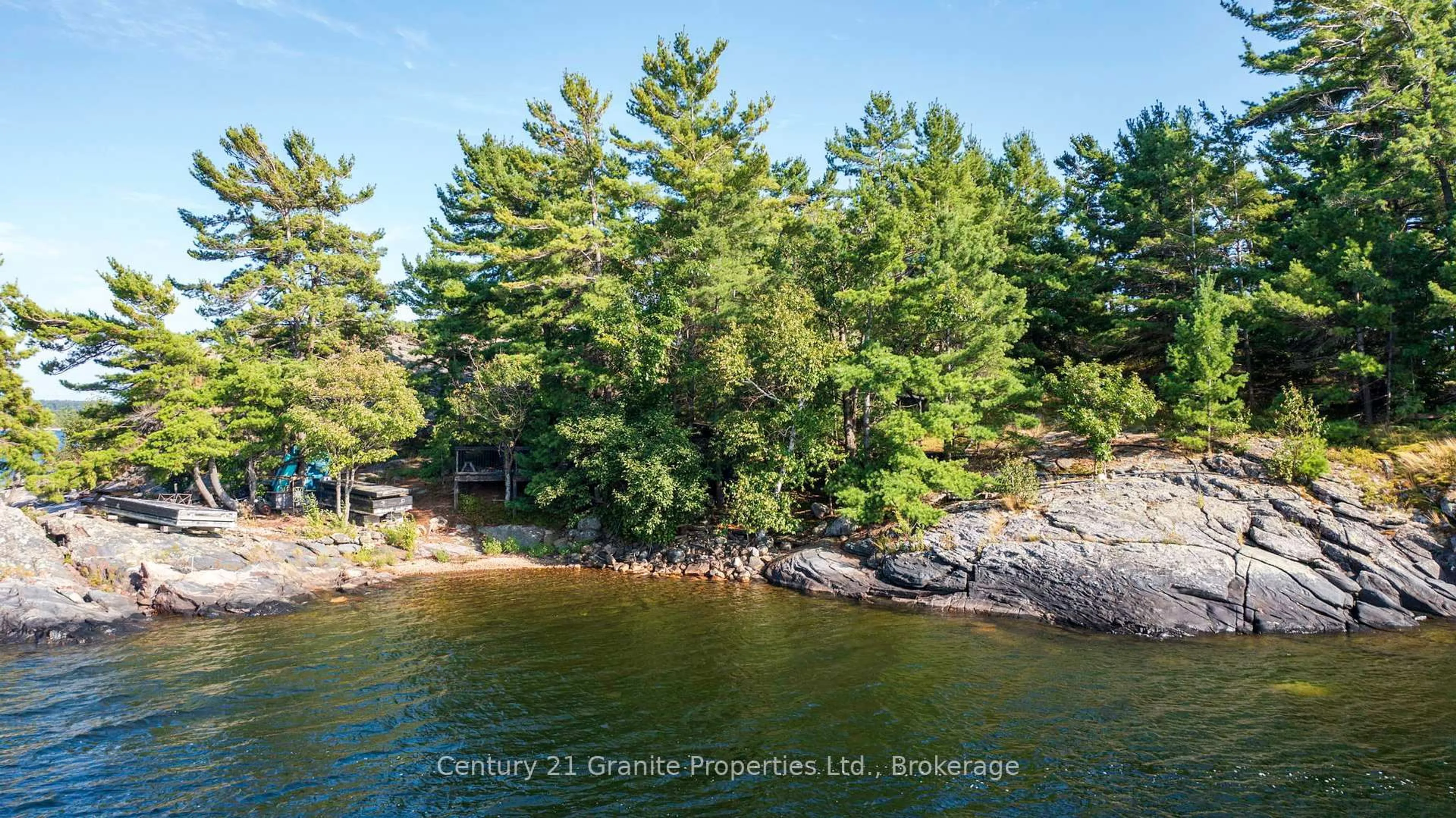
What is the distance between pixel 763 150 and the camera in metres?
35.2

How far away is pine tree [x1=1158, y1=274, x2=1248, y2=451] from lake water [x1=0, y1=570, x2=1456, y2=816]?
943 cm

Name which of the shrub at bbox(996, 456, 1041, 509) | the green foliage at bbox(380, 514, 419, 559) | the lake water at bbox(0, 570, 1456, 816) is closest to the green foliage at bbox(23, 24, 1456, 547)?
the shrub at bbox(996, 456, 1041, 509)

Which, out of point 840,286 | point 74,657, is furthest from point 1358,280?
point 74,657

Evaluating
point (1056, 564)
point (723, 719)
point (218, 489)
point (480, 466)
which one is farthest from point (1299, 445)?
point (218, 489)

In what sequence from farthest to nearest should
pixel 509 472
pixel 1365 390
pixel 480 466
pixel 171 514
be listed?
1. pixel 480 466
2. pixel 509 472
3. pixel 171 514
4. pixel 1365 390

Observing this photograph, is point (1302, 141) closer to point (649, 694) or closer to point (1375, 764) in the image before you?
point (1375, 764)

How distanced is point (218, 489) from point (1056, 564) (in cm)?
3862

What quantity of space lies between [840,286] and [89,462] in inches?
1316

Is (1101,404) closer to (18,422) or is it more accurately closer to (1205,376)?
(1205,376)

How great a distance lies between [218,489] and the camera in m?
35.2

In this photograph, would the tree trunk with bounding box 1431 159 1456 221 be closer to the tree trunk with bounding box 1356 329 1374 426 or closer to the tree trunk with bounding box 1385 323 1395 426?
the tree trunk with bounding box 1385 323 1395 426

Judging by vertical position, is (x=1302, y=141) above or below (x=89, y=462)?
above

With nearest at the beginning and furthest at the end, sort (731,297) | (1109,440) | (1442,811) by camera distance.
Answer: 1. (1442,811)
2. (1109,440)
3. (731,297)

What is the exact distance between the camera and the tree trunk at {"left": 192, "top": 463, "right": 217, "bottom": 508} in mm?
33875
